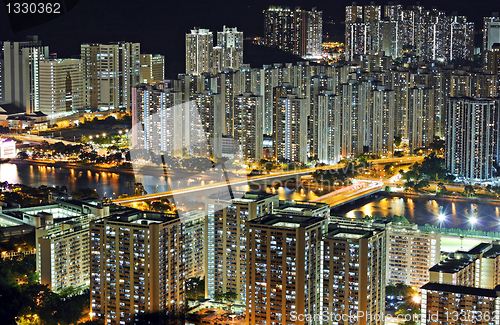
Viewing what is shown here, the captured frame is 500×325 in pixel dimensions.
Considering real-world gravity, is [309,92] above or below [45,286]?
above

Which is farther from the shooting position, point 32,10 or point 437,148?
point 437,148

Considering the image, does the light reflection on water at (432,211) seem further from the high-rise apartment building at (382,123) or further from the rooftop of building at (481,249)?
the rooftop of building at (481,249)

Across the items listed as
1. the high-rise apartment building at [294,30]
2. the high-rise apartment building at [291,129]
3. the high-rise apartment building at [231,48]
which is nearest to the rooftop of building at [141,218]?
the high-rise apartment building at [291,129]

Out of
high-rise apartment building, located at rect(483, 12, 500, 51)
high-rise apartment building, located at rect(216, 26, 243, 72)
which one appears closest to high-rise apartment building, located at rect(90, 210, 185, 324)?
high-rise apartment building, located at rect(216, 26, 243, 72)

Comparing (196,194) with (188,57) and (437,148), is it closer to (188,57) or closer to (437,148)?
(437,148)

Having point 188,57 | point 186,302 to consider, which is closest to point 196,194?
point 186,302

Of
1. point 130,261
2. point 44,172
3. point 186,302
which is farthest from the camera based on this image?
point 44,172

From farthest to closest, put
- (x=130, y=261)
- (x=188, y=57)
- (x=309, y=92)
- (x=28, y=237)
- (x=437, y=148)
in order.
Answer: (x=188, y=57) → (x=309, y=92) → (x=437, y=148) → (x=28, y=237) → (x=130, y=261)

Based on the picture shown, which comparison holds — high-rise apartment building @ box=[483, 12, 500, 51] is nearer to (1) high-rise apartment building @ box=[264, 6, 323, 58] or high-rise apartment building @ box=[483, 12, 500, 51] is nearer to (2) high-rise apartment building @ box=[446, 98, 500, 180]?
(1) high-rise apartment building @ box=[264, 6, 323, 58]
